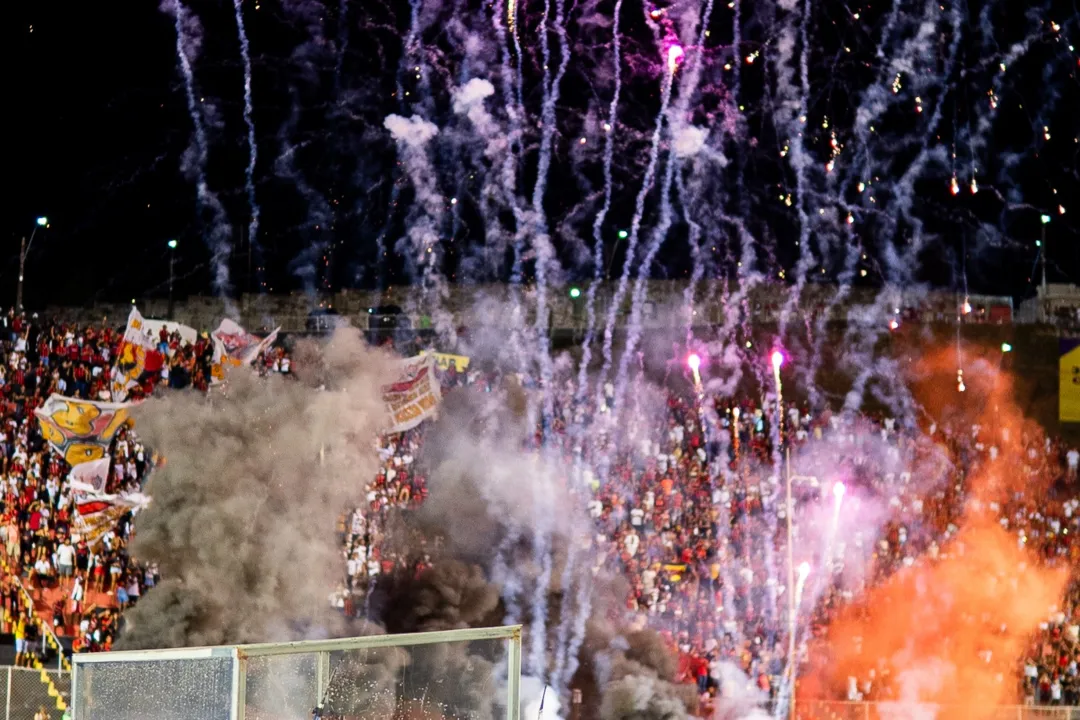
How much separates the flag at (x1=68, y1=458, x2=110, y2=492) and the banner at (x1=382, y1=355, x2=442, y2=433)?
4577 mm

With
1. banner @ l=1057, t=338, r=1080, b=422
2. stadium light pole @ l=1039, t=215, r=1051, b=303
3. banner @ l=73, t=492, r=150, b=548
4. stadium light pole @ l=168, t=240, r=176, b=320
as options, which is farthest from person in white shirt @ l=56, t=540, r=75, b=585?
stadium light pole @ l=1039, t=215, r=1051, b=303

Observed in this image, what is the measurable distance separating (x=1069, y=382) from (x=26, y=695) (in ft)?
69.8

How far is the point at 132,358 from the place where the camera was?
2088cm

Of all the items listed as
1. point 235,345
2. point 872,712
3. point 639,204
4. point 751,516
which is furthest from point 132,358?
point 872,712

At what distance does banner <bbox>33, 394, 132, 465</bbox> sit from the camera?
18.5 metres

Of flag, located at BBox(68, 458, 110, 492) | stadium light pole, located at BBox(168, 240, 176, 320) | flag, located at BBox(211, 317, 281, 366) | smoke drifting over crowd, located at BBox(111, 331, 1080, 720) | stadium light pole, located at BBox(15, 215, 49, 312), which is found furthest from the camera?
stadium light pole, located at BBox(168, 240, 176, 320)

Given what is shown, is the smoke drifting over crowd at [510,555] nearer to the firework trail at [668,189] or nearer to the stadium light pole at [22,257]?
the firework trail at [668,189]

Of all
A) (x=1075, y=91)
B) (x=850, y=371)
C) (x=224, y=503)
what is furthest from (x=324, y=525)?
(x=1075, y=91)

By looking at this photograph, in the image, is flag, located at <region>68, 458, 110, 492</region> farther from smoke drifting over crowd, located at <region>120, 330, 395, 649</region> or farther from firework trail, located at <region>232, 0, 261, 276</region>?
firework trail, located at <region>232, 0, 261, 276</region>

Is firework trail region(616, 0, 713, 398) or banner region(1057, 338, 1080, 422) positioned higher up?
firework trail region(616, 0, 713, 398)

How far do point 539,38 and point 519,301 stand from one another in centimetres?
725

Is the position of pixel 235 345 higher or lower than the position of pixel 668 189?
lower

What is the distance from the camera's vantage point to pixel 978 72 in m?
26.3

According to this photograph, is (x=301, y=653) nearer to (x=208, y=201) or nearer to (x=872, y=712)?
(x=872, y=712)
